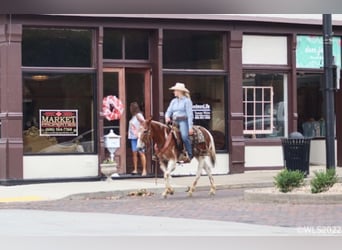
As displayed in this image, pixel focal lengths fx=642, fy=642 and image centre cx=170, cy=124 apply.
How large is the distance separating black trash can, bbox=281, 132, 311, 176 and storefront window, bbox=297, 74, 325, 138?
12.9 ft

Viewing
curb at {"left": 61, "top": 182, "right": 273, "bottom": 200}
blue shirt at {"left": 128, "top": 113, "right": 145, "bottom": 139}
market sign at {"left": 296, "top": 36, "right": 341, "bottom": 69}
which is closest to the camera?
curb at {"left": 61, "top": 182, "right": 273, "bottom": 200}

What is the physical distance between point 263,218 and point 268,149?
30.3 feet

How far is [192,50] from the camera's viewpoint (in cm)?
1864

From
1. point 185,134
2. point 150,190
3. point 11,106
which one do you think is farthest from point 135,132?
point 185,134

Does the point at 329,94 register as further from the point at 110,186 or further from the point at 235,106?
the point at 110,186

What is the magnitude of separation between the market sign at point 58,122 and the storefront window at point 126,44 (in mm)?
1945

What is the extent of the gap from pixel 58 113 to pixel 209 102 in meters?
4.48

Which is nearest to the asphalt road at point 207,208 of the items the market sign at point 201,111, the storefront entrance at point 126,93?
the storefront entrance at point 126,93

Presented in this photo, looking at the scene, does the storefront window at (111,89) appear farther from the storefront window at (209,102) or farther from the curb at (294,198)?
the curb at (294,198)

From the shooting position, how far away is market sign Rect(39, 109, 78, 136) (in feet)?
56.1

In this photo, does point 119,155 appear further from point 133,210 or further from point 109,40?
point 133,210

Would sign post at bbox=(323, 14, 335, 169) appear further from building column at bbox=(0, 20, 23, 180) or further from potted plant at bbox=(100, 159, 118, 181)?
building column at bbox=(0, 20, 23, 180)

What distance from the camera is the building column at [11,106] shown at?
1653 cm

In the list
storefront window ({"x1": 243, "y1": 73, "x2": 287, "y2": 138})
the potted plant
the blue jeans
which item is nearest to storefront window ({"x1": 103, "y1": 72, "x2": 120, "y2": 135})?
the potted plant
